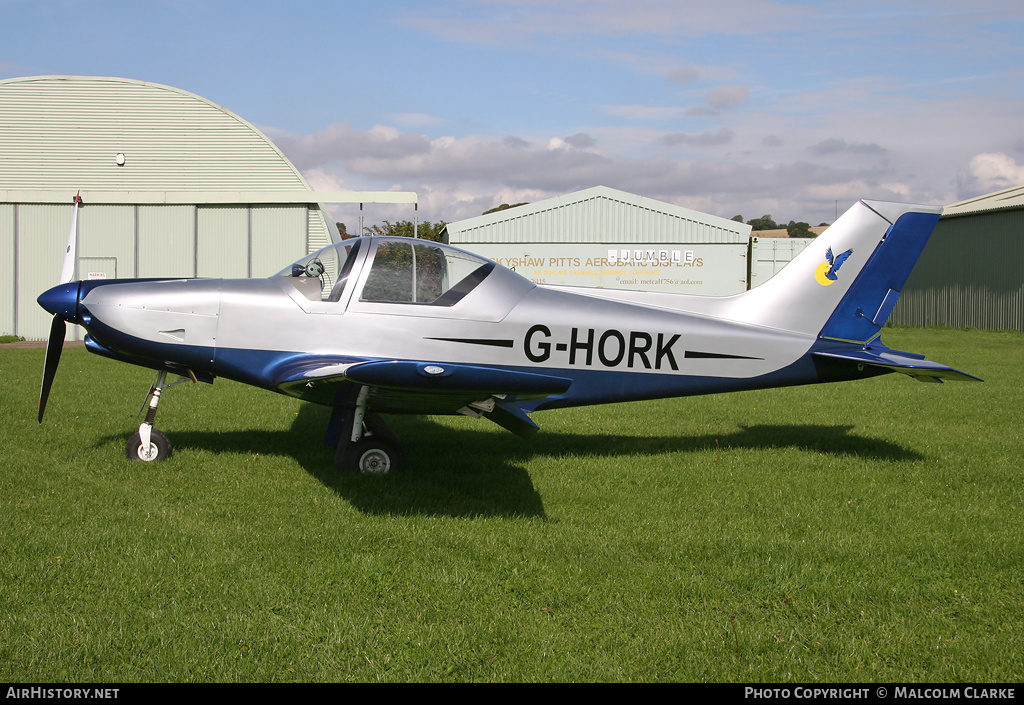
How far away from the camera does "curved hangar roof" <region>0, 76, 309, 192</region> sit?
22609 millimetres

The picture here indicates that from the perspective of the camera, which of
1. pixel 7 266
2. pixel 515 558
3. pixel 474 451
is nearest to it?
pixel 515 558

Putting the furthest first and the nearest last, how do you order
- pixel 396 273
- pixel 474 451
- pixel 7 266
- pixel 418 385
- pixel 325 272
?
1. pixel 7 266
2. pixel 474 451
3. pixel 325 272
4. pixel 396 273
5. pixel 418 385

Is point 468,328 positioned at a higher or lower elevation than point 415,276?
lower

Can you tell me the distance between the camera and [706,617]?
367cm

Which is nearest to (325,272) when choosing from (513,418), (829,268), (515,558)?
(513,418)

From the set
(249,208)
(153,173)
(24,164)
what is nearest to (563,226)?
(249,208)

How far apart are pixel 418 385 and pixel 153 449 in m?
3.45

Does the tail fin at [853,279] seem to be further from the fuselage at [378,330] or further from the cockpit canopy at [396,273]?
the cockpit canopy at [396,273]

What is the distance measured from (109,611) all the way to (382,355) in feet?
9.42

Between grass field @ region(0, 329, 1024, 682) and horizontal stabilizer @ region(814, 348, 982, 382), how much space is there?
937 mm

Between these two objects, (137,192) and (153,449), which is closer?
(153,449)

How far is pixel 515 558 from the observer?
4391mm

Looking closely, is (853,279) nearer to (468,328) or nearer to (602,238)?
(468,328)
